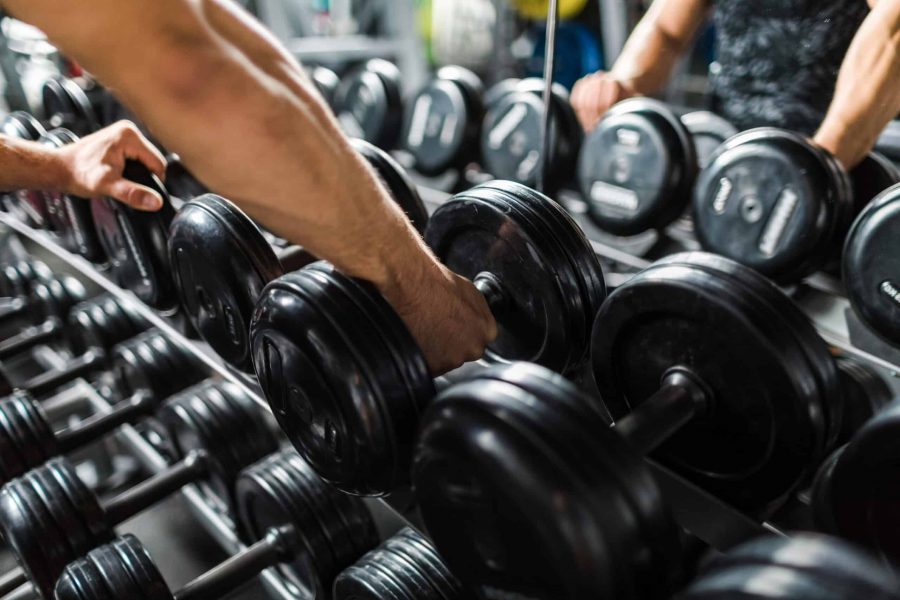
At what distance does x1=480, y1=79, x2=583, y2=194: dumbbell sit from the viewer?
178 centimetres

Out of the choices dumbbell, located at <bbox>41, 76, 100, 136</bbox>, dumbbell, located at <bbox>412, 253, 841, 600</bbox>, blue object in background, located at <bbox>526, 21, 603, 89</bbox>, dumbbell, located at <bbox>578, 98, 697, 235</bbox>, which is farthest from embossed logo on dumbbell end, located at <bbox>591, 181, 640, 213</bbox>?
blue object in background, located at <bbox>526, 21, 603, 89</bbox>

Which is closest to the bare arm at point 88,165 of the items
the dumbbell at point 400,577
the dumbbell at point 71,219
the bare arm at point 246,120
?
the dumbbell at point 71,219

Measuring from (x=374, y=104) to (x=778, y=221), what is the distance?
1.46 m

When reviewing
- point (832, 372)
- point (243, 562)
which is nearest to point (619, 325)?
point (832, 372)

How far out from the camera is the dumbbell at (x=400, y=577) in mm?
911

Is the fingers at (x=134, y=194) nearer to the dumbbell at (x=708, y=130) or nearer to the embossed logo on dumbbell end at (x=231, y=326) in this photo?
the embossed logo on dumbbell end at (x=231, y=326)

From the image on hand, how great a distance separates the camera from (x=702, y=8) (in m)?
1.66

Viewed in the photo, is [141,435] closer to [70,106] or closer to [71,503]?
[71,503]

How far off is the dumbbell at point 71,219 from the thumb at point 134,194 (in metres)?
0.32

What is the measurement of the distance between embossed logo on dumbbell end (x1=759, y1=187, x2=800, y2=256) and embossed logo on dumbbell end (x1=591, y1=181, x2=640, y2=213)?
37 cm

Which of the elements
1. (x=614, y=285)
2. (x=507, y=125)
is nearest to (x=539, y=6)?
(x=507, y=125)

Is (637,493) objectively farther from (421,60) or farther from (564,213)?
(421,60)

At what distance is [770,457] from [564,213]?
0.36 meters

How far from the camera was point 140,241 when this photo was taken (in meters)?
1.20
